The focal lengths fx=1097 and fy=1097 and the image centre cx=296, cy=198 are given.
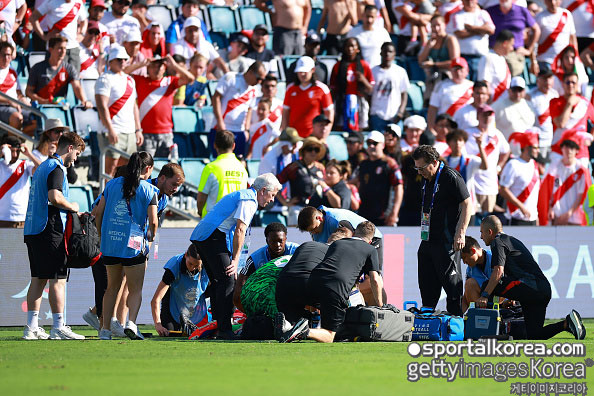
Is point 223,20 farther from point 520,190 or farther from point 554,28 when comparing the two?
point 520,190

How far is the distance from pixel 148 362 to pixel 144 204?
9.11 ft

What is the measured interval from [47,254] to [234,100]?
649cm

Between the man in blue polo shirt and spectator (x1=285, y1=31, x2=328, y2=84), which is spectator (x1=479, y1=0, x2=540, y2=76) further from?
the man in blue polo shirt

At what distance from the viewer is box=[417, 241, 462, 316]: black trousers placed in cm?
1165

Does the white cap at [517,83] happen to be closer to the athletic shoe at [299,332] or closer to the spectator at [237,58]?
the spectator at [237,58]

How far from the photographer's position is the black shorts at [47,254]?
10.8m

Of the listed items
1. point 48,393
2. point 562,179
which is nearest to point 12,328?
point 48,393

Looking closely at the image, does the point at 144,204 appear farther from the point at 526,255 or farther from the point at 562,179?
the point at 562,179

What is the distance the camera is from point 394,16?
68.2ft

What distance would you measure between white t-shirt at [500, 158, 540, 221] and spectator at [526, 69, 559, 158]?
1530 mm

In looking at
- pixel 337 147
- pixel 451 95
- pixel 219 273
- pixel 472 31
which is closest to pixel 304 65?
pixel 337 147

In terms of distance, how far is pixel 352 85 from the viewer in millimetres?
17609

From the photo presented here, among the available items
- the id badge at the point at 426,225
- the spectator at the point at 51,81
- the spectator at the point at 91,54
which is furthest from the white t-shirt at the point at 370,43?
the id badge at the point at 426,225

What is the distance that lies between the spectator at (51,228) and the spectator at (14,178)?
327 centimetres
